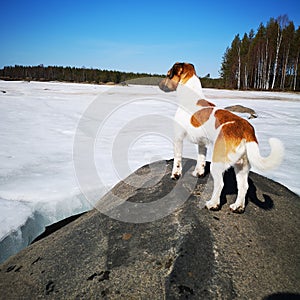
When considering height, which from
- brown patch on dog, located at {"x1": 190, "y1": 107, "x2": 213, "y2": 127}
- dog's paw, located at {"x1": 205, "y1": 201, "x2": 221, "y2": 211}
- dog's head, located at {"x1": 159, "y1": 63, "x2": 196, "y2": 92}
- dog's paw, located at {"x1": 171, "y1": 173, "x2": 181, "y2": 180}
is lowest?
dog's paw, located at {"x1": 205, "y1": 201, "x2": 221, "y2": 211}

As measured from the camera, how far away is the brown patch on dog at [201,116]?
299 cm

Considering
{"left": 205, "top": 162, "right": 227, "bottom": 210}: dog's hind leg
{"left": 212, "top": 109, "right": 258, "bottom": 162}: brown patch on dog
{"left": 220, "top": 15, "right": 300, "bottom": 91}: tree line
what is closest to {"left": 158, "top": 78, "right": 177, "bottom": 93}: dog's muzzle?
{"left": 212, "top": 109, "right": 258, "bottom": 162}: brown patch on dog

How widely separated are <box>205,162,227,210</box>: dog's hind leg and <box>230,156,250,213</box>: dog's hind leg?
0.18 m

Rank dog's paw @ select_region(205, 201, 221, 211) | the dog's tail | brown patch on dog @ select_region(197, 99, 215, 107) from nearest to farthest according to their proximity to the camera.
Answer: the dog's tail < dog's paw @ select_region(205, 201, 221, 211) < brown patch on dog @ select_region(197, 99, 215, 107)

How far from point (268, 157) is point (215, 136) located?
1.91 feet

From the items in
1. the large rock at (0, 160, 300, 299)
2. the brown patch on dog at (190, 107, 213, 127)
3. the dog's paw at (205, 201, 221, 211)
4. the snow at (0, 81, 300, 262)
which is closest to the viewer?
the large rock at (0, 160, 300, 299)

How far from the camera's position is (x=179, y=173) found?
354cm

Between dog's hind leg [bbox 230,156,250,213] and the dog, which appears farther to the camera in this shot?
dog's hind leg [bbox 230,156,250,213]

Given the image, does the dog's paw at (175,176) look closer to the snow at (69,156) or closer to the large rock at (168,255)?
the large rock at (168,255)

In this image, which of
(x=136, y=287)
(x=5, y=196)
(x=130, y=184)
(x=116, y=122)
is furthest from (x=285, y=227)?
(x=116, y=122)

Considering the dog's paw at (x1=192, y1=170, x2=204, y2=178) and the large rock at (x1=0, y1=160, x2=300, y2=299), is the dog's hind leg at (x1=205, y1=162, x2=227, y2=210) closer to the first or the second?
the large rock at (x1=0, y1=160, x2=300, y2=299)

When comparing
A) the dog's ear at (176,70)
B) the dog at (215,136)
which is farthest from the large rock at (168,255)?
the dog's ear at (176,70)

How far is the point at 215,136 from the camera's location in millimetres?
2754

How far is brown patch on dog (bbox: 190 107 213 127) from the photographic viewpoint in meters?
2.99
